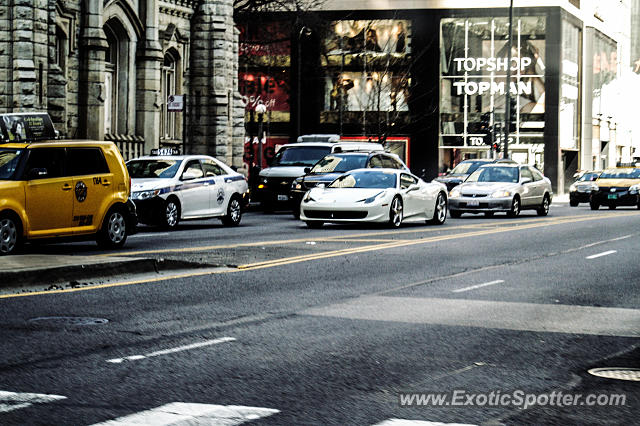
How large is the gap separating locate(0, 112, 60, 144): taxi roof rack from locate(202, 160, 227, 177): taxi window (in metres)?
4.07

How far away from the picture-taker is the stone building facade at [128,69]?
1206 inches

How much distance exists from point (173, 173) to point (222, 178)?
162 centimetres

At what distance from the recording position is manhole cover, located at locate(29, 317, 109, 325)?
34.1 feet

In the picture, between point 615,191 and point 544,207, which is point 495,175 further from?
point 615,191

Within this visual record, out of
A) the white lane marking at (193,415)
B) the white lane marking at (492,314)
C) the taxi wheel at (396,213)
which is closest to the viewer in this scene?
the white lane marking at (193,415)

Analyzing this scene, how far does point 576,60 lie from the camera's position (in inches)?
3002

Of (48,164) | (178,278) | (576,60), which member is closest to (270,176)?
(48,164)

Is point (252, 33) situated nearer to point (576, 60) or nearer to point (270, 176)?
point (576, 60)

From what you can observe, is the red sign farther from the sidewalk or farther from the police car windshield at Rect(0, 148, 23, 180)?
the sidewalk

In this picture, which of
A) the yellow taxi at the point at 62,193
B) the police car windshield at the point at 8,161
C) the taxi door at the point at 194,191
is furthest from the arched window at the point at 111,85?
the police car windshield at the point at 8,161

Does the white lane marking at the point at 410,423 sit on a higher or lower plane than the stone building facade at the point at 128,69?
lower

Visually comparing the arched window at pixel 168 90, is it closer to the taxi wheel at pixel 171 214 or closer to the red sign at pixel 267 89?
the taxi wheel at pixel 171 214

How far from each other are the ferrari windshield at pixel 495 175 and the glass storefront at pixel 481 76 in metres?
32.9

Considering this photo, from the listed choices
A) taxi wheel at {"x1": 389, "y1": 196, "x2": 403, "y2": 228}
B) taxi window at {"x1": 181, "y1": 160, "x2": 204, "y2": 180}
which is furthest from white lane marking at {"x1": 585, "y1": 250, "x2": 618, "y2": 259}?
taxi window at {"x1": 181, "y1": 160, "x2": 204, "y2": 180}
